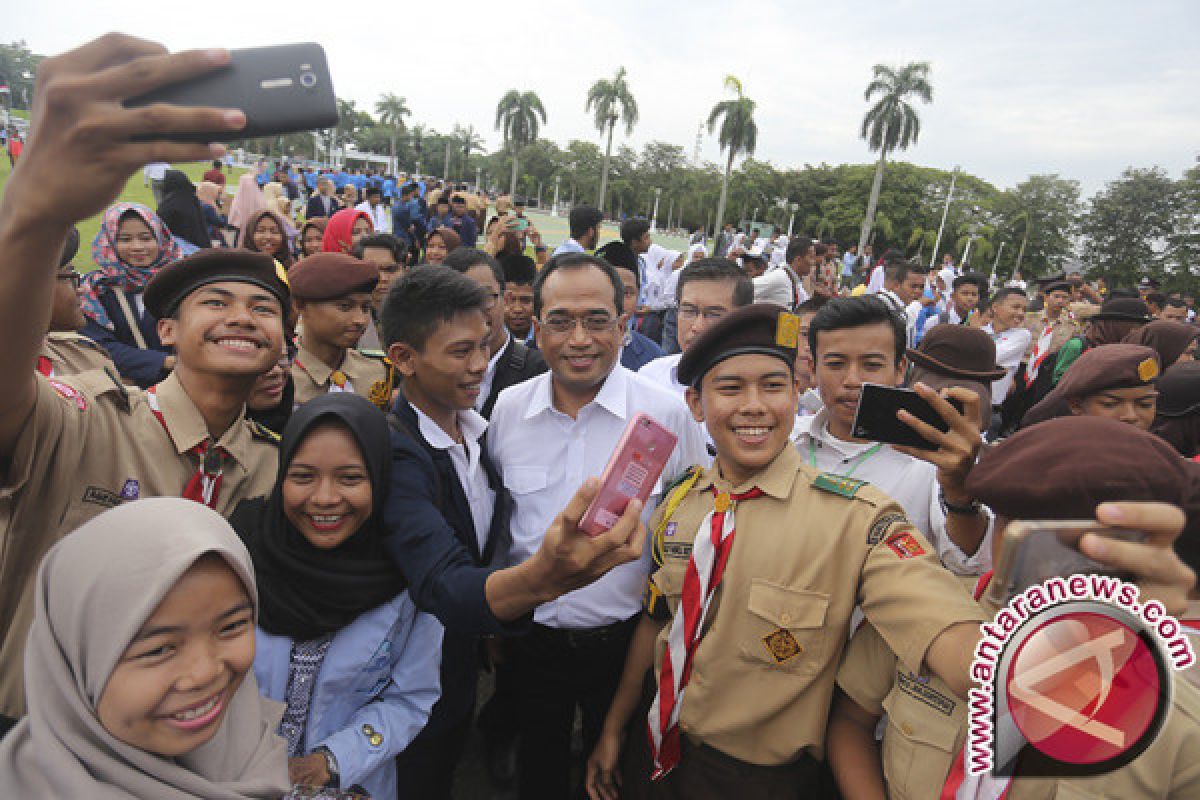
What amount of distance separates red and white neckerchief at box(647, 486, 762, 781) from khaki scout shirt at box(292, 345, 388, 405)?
6.62 ft

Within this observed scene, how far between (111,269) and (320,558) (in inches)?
141

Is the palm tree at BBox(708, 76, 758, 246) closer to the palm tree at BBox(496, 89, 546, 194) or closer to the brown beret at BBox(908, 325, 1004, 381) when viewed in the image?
the palm tree at BBox(496, 89, 546, 194)

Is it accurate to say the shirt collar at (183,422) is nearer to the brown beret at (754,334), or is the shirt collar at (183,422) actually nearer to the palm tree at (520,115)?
the brown beret at (754,334)

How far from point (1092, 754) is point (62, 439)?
2394 mm

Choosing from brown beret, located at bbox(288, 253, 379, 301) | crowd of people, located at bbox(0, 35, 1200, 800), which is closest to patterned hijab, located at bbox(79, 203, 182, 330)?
crowd of people, located at bbox(0, 35, 1200, 800)

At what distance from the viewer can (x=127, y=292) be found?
13.2 feet

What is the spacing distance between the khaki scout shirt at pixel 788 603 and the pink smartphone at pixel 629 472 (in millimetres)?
614

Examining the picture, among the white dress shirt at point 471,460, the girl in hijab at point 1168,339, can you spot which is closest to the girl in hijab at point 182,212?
the white dress shirt at point 471,460

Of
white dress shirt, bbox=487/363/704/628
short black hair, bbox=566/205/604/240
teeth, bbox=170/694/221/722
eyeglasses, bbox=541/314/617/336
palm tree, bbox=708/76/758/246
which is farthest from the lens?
palm tree, bbox=708/76/758/246

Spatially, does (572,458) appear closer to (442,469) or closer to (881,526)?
(442,469)

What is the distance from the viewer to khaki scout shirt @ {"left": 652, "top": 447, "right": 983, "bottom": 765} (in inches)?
69.5

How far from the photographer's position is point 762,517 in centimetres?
194

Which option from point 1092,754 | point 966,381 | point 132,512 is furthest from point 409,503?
point 966,381

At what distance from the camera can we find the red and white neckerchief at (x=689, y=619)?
1.91m
